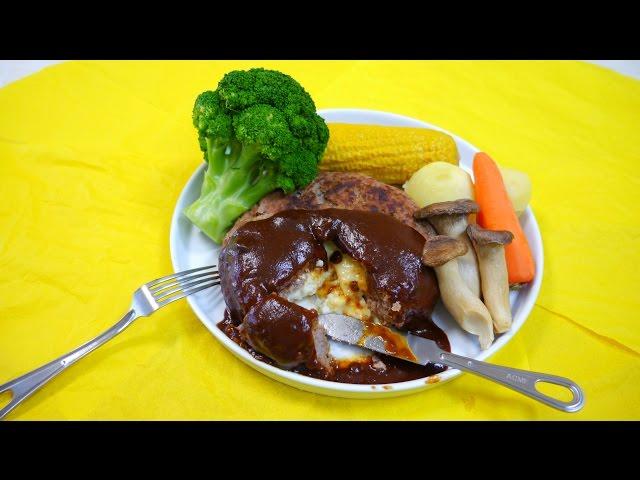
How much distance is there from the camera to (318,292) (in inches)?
95.4

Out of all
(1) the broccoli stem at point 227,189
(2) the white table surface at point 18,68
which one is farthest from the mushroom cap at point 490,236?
(2) the white table surface at point 18,68

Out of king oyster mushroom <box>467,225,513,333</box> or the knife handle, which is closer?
the knife handle

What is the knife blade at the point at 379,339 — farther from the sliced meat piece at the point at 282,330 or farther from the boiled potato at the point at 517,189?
the boiled potato at the point at 517,189

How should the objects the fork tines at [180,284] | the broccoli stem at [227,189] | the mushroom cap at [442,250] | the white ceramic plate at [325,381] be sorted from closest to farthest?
the white ceramic plate at [325,381] → the mushroom cap at [442,250] → the fork tines at [180,284] → the broccoli stem at [227,189]

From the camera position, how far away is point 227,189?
2.77 m

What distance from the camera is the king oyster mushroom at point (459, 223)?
2482 mm

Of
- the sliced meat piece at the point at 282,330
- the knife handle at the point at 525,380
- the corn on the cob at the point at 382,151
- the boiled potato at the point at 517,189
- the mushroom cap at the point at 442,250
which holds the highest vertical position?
the corn on the cob at the point at 382,151

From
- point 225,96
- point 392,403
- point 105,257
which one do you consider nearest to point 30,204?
point 105,257

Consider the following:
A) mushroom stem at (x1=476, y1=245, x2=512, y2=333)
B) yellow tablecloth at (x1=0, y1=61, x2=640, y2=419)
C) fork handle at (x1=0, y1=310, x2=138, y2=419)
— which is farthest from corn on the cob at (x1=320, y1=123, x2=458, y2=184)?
fork handle at (x1=0, y1=310, x2=138, y2=419)

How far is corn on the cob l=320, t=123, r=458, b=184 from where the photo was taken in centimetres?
304

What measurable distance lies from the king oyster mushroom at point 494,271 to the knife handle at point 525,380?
292 millimetres

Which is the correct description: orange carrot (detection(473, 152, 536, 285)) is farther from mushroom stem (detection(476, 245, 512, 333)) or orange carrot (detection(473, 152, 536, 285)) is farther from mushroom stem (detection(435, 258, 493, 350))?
mushroom stem (detection(435, 258, 493, 350))

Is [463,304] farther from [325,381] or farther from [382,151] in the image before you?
[382,151]

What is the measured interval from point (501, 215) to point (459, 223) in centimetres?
34
